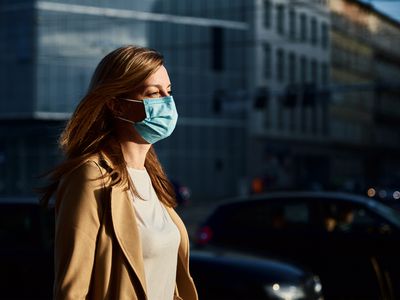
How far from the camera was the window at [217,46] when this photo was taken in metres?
54.4

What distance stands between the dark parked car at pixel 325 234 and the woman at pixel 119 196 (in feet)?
23.4

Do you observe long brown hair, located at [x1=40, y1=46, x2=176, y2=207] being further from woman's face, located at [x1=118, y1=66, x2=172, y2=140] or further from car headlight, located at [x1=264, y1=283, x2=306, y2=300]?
car headlight, located at [x1=264, y1=283, x2=306, y2=300]

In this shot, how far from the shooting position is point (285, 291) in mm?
7539

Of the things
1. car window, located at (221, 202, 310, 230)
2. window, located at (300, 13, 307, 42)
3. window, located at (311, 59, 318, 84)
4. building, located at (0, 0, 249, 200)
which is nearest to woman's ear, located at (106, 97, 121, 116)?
car window, located at (221, 202, 310, 230)

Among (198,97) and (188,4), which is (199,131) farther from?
(188,4)

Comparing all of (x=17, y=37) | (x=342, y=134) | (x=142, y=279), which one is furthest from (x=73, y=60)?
(x=142, y=279)

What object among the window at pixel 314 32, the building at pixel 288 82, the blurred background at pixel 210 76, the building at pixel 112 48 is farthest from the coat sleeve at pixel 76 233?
the window at pixel 314 32

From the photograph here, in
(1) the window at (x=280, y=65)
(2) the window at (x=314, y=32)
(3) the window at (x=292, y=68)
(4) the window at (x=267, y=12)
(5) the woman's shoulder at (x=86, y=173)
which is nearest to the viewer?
(5) the woman's shoulder at (x=86, y=173)

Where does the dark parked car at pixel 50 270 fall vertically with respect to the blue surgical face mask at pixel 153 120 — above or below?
below

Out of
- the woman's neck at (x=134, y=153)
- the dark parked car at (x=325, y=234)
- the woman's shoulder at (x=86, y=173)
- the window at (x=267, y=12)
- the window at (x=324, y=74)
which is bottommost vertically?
the dark parked car at (x=325, y=234)

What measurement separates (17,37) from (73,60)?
3358mm

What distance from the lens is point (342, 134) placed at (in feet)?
246

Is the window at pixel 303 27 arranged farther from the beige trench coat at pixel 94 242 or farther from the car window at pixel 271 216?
the beige trench coat at pixel 94 242

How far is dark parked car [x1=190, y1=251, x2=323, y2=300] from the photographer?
24.1 feet
